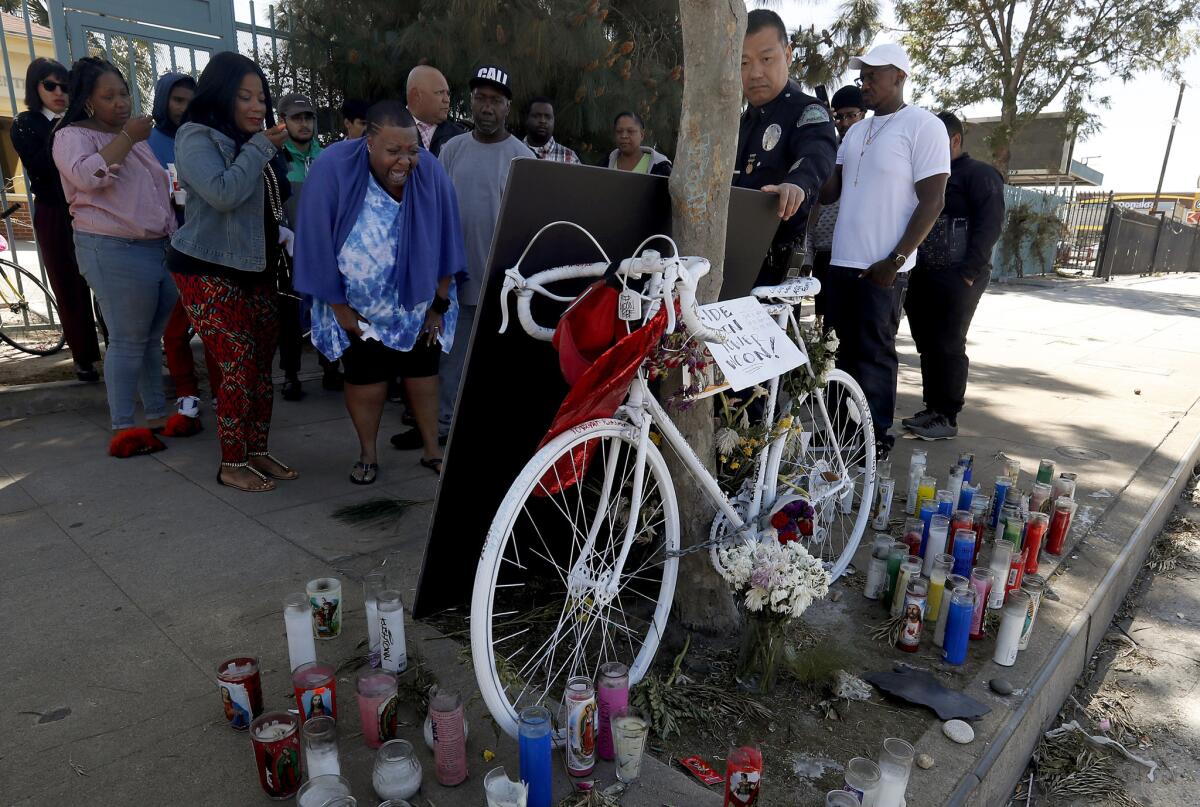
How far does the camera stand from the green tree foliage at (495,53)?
512cm

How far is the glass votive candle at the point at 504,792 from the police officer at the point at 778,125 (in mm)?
2166

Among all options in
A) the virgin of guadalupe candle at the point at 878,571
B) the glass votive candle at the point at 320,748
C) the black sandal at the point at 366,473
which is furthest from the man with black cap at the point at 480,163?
the glass votive candle at the point at 320,748

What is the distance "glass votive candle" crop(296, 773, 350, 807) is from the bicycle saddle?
177 cm

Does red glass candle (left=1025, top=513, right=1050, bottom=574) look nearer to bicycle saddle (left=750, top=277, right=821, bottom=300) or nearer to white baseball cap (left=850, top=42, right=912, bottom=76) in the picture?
bicycle saddle (left=750, top=277, right=821, bottom=300)

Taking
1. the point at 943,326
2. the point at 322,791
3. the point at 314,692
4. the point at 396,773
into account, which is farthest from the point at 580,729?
the point at 943,326

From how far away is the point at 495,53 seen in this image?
204 inches

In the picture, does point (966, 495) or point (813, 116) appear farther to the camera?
point (966, 495)

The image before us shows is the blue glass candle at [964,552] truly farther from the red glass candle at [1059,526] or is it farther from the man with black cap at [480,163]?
the man with black cap at [480,163]

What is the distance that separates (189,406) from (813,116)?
3.48 m

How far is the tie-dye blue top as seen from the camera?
313cm

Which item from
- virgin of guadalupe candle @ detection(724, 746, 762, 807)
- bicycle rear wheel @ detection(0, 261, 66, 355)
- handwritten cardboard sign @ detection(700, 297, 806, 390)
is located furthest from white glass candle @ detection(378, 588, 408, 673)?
bicycle rear wheel @ detection(0, 261, 66, 355)

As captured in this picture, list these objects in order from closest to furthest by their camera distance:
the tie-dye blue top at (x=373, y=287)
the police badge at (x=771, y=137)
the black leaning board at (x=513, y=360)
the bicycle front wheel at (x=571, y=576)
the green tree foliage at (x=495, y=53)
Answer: the bicycle front wheel at (x=571, y=576) < the black leaning board at (x=513, y=360) < the police badge at (x=771, y=137) < the tie-dye blue top at (x=373, y=287) < the green tree foliage at (x=495, y=53)

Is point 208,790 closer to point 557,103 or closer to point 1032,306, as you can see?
point 557,103

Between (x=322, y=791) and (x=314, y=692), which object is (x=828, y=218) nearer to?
(x=314, y=692)
